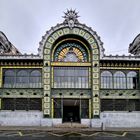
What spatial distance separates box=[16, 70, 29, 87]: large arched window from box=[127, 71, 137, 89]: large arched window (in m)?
16.9

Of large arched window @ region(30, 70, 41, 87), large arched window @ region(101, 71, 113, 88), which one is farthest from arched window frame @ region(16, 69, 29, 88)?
large arched window @ region(101, 71, 113, 88)

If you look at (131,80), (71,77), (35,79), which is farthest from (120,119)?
(35,79)

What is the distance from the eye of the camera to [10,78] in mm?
45000

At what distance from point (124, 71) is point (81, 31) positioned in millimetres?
9869

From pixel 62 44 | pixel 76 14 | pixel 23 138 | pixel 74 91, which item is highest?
pixel 76 14

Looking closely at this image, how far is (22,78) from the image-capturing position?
147ft

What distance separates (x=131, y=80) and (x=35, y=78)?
16.1 metres

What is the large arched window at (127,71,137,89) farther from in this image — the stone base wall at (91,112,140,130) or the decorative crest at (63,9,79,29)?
the decorative crest at (63,9,79,29)

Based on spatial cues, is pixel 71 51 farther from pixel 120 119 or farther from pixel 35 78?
pixel 120 119

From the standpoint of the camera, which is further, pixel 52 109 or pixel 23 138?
pixel 52 109

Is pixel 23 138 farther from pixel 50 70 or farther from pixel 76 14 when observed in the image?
pixel 76 14

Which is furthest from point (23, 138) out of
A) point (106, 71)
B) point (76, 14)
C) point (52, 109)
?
point (76, 14)

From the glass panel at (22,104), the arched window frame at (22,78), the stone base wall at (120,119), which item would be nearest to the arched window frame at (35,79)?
the arched window frame at (22,78)

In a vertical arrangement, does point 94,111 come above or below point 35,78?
below
